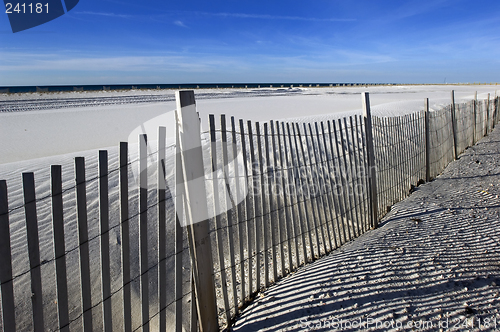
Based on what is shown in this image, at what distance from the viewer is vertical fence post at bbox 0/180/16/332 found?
1.42 m

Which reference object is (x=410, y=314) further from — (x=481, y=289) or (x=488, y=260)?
(x=488, y=260)

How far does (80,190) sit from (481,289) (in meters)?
3.13

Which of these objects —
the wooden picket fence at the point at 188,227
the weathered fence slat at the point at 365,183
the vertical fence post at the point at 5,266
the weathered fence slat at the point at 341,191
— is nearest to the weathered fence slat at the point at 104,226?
the wooden picket fence at the point at 188,227

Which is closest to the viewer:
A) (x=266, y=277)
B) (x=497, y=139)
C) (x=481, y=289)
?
(x=481, y=289)

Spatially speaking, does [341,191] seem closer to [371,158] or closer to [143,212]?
[371,158]

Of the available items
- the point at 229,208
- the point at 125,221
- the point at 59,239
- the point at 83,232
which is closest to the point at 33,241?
the point at 59,239

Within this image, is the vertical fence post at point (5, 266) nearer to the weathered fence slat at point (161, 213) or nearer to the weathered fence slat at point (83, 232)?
the weathered fence slat at point (83, 232)

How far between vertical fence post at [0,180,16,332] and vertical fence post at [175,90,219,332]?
3.31 feet

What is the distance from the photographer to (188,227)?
7.42ft

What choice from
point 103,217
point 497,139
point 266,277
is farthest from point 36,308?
point 497,139

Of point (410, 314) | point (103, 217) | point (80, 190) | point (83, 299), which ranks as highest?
point (80, 190)

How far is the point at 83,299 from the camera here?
1.78m

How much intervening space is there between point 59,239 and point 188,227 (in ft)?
2.74

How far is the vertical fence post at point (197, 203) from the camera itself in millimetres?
2129
